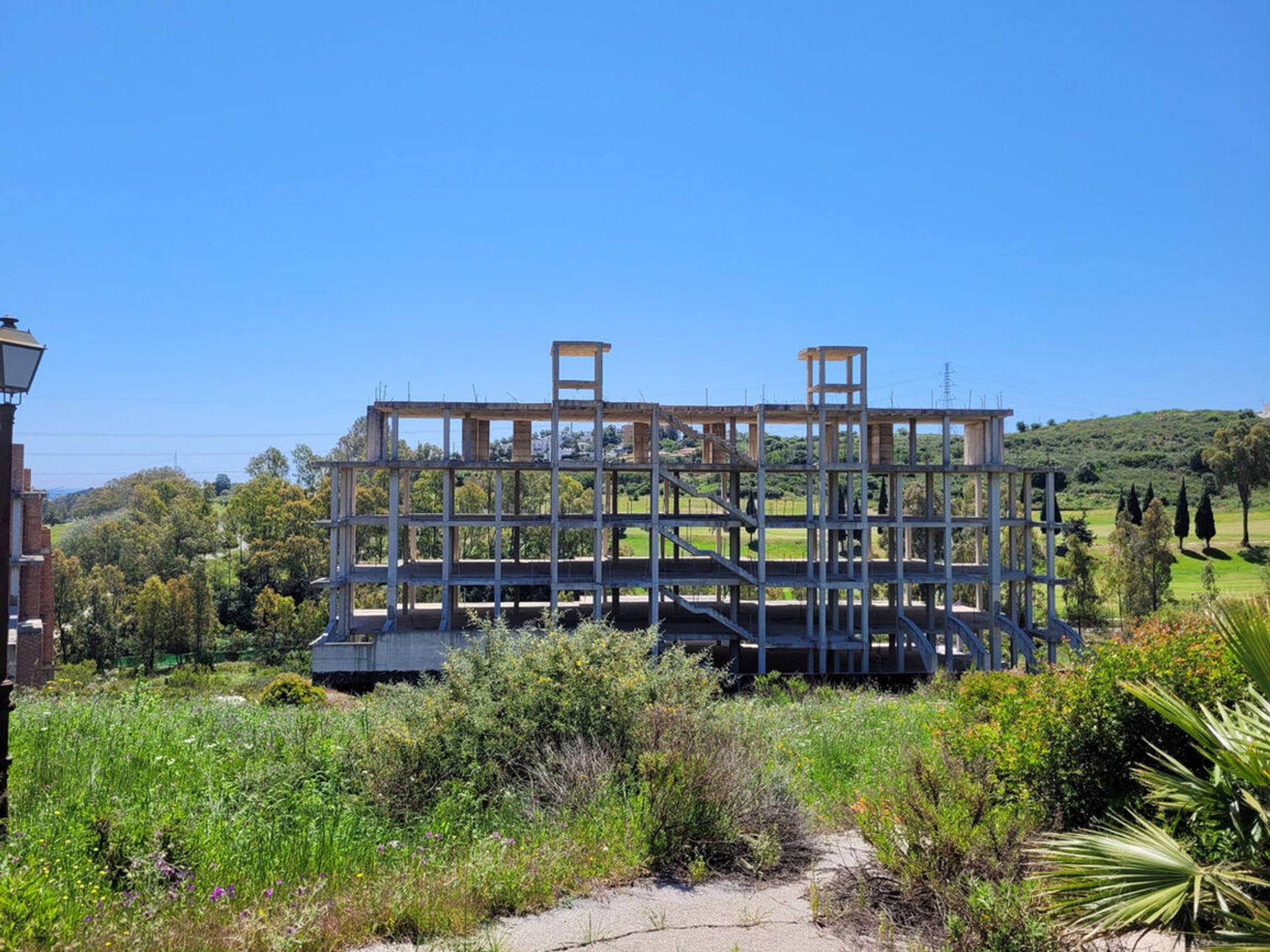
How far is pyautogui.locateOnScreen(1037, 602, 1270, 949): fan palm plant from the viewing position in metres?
3.91

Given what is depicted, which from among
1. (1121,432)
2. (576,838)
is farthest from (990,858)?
(1121,432)

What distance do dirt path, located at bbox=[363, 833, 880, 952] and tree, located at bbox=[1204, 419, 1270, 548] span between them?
209 ft

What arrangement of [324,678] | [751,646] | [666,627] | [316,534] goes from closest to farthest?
[324,678]
[666,627]
[751,646]
[316,534]

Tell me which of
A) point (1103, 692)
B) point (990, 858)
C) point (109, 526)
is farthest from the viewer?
point (109, 526)

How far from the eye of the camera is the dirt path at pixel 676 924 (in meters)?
5.25

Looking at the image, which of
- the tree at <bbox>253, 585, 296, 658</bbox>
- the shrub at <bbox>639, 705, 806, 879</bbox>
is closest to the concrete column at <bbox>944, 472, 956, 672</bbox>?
the shrub at <bbox>639, 705, 806, 879</bbox>

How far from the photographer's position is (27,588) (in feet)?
99.2

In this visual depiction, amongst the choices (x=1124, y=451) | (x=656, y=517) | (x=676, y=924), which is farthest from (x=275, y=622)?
(x=1124, y=451)

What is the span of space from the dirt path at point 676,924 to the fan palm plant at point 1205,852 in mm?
1599

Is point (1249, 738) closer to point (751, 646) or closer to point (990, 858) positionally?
point (990, 858)

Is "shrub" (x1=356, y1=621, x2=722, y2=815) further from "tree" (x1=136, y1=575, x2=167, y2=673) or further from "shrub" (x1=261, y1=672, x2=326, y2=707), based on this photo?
"tree" (x1=136, y1=575, x2=167, y2=673)

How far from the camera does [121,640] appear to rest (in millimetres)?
45219

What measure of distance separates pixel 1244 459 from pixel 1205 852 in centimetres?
6378

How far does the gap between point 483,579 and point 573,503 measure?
28.1 m
